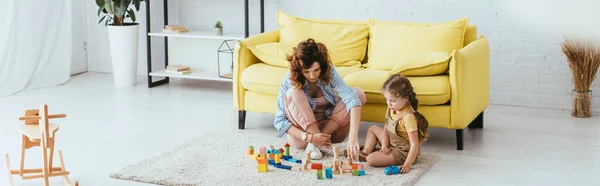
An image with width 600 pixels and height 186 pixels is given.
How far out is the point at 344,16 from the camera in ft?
16.1

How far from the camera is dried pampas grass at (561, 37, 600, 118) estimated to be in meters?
4.11

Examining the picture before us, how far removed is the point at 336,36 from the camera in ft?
13.2

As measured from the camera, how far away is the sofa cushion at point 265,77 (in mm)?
3646

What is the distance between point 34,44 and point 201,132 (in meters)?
2.08

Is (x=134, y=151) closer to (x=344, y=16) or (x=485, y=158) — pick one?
(x=485, y=158)

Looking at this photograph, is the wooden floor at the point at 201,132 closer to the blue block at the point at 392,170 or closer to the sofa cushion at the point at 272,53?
the blue block at the point at 392,170

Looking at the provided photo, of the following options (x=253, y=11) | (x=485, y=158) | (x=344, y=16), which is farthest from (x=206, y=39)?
(x=485, y=158)

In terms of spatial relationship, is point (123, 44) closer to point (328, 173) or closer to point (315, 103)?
point (315, 103)

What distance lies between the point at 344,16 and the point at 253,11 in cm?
69

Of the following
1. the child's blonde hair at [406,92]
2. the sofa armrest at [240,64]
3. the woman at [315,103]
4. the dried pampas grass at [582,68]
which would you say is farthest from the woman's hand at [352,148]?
the dried pampas grass at [582,68]

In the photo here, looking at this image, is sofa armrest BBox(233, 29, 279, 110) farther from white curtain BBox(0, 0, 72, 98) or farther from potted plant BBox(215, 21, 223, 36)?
white curtain BBox(0, 0, 72, 98)

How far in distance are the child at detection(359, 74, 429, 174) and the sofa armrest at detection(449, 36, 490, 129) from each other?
29 cm

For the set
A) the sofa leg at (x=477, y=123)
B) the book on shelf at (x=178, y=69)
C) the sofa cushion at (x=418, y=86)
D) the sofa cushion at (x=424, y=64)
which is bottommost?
the sofa leg at (x=477, y=123)

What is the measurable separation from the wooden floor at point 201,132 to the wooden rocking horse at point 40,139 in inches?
2.6
